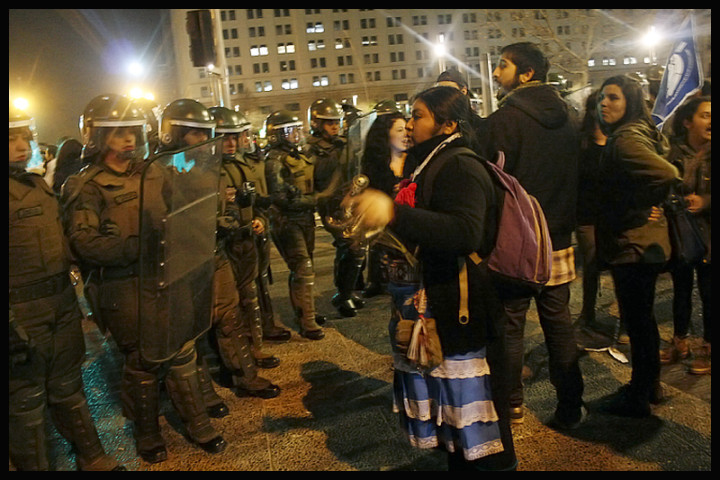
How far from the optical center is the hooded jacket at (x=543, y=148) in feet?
11.2

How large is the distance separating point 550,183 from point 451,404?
163 cm

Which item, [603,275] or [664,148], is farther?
[603,275]

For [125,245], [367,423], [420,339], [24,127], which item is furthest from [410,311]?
[24,127]

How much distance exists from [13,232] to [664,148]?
380 centimetres

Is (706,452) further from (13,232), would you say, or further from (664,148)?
(13,232)

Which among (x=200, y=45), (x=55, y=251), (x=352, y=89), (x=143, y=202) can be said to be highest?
(x=352, y=89)

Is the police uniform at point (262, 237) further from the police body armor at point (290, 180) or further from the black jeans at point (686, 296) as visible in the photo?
the black jeans at point (686, 296)

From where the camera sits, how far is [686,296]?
4.36m

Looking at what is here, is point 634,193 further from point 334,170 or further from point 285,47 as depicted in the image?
point 285,47

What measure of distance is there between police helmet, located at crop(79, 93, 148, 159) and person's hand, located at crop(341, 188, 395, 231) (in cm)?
195

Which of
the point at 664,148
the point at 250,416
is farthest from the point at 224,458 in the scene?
the point at 664,148

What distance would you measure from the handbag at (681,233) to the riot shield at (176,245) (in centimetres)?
292

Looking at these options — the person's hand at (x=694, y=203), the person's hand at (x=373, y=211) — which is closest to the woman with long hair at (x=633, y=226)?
the person's hand at (x=694, y=203)

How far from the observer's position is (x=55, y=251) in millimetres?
3172
